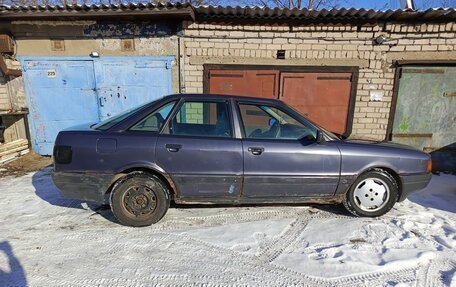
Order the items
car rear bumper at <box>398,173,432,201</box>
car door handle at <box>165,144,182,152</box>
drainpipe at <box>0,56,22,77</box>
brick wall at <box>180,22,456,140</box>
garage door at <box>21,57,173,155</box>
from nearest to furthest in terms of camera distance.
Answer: car door handle at <box>165,144,182,152</box> < car rear bumper at <box>398,173,432,201</box> < brick wall at <box>180,22,456,140</box> < drainpipe at <box>0,56,22,77</box> < garage door at <box>21,57,173,155</box>

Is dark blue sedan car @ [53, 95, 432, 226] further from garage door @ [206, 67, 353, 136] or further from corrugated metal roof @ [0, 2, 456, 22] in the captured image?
corrugated metal roof @ [0, 2, 456, 22]

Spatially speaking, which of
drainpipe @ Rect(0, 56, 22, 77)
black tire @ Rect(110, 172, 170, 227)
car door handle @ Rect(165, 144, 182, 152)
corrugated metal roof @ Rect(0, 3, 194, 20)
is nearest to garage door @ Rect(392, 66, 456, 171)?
corrugated metal roof @ Rect(0, 3, 194, 20)

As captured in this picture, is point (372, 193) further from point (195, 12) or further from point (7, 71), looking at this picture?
point (7, 71)

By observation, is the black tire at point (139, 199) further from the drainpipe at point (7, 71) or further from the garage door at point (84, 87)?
the drainpipe at point (7, 71)

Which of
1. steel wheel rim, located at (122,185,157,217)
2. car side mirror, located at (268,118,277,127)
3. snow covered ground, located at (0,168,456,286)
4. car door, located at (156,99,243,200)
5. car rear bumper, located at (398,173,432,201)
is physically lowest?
snow covered ground, located at (0,168,456,286)

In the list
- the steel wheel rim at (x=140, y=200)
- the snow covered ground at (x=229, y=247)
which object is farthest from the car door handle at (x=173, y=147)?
the snow covered ground at (x=229, y=247)

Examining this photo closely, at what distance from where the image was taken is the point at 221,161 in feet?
9.36

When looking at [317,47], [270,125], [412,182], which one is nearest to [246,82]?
[317,47]

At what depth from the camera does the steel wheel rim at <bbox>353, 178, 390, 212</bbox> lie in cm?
308

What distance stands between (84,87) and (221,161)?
4.53 metres

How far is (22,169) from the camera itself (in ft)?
16.5

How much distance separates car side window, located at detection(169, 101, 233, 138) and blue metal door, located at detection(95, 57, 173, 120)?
290cm

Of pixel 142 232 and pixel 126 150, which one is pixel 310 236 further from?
pixel 126 150

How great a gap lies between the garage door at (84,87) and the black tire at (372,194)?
14.1 feet
